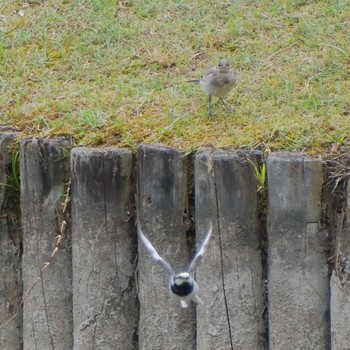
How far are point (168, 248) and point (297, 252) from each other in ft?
2.17

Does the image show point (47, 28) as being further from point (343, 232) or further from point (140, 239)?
point (343, 232)

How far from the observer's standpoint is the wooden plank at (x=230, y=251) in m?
4.84

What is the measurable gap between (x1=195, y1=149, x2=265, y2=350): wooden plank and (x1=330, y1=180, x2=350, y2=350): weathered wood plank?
377 mm

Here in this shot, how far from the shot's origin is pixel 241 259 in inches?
192

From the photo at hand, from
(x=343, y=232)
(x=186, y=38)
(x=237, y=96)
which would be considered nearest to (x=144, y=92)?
(x=237, y=96)

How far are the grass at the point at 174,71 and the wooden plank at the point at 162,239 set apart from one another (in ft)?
0.63

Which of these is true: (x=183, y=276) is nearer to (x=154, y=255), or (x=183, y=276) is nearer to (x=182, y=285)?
(x=182, y=285)

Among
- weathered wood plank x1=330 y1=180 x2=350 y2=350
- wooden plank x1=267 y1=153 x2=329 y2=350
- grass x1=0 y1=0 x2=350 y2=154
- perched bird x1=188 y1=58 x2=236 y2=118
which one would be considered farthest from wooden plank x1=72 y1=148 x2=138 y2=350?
weathered wood plank x1=330 y1=180 x2=350 y2=350

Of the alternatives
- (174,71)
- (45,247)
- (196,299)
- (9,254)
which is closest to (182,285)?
(196,299)

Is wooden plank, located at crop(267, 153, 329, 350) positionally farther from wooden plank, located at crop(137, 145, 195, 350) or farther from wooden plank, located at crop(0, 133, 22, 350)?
wooden plank, located at crop(0, 133, 22, 350)

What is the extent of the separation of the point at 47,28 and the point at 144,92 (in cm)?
153

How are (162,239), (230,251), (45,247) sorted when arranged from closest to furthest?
(230,251) → (162,239) → (45,247)

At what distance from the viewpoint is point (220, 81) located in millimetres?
5793

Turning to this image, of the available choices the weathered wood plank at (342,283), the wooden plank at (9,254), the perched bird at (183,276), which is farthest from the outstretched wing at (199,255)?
the wooden plank at (9,254)
